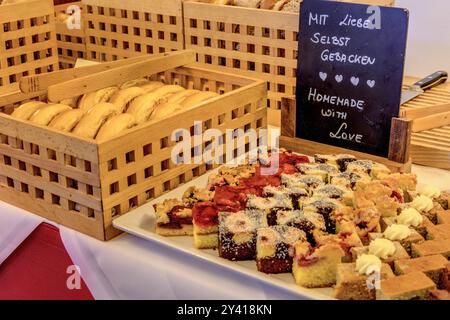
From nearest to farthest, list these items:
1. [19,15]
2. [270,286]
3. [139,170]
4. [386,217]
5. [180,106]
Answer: [270,286] → [386,217] → [139,170] → [180,106] → [19,15]

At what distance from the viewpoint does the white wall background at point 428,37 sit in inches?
115

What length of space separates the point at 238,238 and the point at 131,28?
4.72ft

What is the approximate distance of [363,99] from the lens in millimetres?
1844

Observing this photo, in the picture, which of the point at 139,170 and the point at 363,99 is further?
the point at 363,99

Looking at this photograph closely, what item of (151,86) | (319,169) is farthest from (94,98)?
(319,169)

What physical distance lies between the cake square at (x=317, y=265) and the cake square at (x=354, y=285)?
0.14 ft

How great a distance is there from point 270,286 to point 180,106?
27.0 inches

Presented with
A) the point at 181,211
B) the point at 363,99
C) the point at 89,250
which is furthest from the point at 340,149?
the point at 89,250

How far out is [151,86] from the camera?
2.12 meters

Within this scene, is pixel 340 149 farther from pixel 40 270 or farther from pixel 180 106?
pixel 40 270

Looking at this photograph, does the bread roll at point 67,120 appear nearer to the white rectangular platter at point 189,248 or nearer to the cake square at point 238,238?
the white rectangular platter at point 189,248

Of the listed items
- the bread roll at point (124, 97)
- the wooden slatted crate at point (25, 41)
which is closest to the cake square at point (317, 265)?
the bread roll at point (124, 97)

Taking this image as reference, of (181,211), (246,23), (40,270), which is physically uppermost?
(246,23)

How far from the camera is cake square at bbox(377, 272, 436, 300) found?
1.21 m
